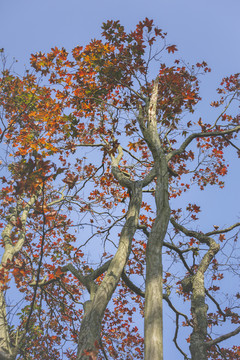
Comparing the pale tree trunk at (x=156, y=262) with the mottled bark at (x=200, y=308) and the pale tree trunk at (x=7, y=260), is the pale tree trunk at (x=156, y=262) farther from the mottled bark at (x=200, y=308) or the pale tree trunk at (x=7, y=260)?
the pale tree trunk at (x=7, y=260)

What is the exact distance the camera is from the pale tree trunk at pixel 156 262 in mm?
2925

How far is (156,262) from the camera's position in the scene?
142 inches

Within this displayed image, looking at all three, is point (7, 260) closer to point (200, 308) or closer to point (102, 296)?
point (102, 296)

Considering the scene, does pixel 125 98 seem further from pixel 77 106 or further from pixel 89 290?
pixel 89 290

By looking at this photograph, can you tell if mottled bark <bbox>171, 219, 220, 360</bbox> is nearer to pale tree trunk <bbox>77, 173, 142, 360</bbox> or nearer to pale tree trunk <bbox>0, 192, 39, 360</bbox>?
pale tree trunk <bbox>77, 173, 142, 360</bbox>

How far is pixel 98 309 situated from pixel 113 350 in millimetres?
4110

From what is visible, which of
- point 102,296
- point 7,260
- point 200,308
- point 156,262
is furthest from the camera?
point 7,260

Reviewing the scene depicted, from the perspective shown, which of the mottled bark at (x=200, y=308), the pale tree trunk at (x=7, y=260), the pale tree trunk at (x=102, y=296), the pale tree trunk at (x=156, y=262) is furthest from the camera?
the pale tree trunk at (x=7, y=260)

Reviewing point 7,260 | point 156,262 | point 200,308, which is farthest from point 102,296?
point 7,260

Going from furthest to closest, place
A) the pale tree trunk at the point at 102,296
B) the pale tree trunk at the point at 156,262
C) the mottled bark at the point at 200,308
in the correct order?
the mottled bark at the point at 200,308, the pale tree trunk at the point at 102,296, the pale tree trunk at the point at 156,262

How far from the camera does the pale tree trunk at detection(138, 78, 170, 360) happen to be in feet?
9.60

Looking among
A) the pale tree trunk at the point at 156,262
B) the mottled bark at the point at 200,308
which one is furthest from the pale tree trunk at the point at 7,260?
the mottled bark at the point at 200,308

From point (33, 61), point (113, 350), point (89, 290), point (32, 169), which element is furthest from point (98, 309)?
point (33, 61)

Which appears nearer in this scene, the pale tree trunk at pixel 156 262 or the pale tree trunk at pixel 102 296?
the pale tree trunk at pixel 156 262
